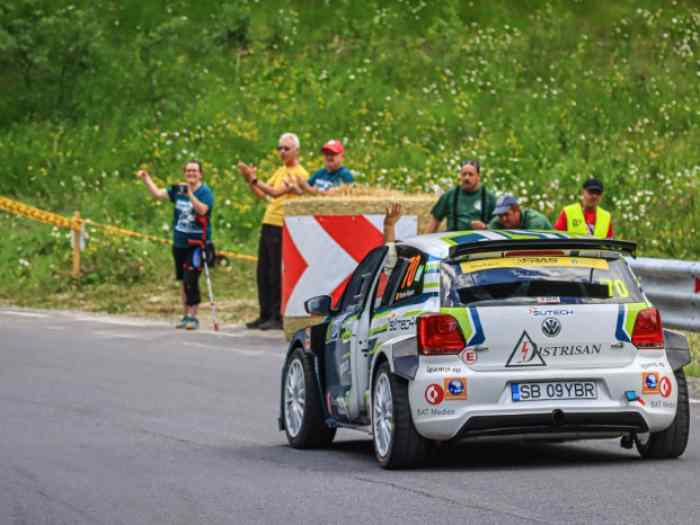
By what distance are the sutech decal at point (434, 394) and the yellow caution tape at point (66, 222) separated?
1634cm

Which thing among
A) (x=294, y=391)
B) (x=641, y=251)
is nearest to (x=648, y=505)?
(x=294, y=391)

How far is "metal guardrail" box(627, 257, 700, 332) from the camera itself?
17.9m

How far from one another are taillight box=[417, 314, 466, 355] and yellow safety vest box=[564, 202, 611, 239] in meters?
6.60

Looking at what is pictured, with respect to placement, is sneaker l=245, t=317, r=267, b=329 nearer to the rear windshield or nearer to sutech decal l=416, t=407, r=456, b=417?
the rear windshield

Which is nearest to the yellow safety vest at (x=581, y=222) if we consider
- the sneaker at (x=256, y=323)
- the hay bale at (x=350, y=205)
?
the hay bale at (x=350, y=205)

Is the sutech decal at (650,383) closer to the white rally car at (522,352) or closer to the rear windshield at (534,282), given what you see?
the white rally car at (522,352)

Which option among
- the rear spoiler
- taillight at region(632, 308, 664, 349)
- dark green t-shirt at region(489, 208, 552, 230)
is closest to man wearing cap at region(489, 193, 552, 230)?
dark green t-shirt at region(489, 208, 552, 230)

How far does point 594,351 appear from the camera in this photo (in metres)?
11.3

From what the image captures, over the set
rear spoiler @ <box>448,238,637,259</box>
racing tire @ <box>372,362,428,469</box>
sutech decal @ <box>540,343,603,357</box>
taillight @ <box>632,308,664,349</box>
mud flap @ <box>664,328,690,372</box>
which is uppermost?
rear spoiler @ <box>448,238,637,259</box>

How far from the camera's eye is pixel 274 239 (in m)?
22.8

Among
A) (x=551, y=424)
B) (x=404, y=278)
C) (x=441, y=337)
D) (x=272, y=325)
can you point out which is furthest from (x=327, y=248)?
(x=551, y=424)

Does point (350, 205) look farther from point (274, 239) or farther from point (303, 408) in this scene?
point (303, 408)

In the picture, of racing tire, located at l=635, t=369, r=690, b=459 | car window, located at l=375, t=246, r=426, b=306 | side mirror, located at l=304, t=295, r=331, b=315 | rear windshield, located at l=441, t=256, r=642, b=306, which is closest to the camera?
rear windshield, located at l=441, t=256, r=642, b=306

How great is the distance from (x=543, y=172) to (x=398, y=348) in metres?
22.6
